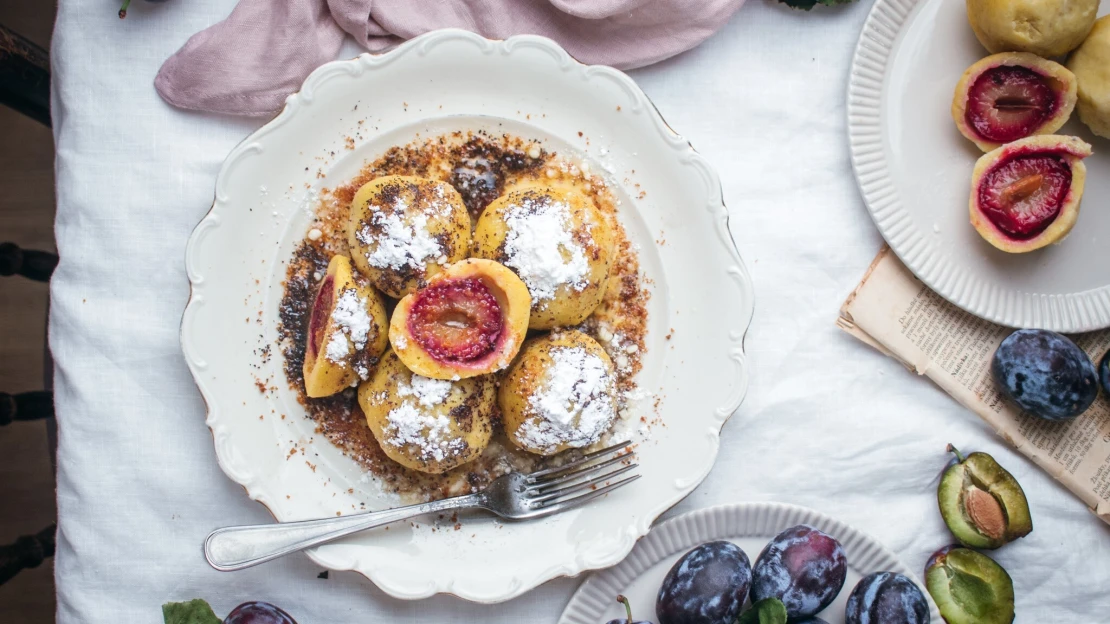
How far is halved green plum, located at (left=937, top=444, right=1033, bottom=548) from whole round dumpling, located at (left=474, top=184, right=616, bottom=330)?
0.98m

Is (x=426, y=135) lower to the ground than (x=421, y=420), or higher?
higher

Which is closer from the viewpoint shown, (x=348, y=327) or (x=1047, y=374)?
(x=348, y=327)

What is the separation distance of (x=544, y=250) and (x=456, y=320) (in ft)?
0.79

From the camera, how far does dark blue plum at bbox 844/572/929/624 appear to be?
5.84ft

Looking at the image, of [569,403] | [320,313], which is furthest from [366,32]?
[569,403]

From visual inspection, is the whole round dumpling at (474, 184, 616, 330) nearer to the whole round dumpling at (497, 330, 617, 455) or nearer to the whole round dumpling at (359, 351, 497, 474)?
the whole round dumpling at (497, 330, 617, 455)

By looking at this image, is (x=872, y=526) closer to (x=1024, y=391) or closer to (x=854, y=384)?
(x=854, y=384)

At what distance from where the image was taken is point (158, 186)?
1890 millimetres

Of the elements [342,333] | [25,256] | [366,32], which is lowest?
[25,256]

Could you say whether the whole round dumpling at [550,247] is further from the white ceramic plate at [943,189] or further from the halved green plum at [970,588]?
the halved green plum at [970,588]

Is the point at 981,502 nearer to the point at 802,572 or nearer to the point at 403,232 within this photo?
the point at 802,572

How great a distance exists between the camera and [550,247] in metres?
1.69

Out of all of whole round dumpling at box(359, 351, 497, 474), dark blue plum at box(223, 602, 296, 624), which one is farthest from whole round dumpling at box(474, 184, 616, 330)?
dark blue plum at box(223, 602, 296, 624)

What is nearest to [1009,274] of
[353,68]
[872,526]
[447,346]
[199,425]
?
[872,526]
